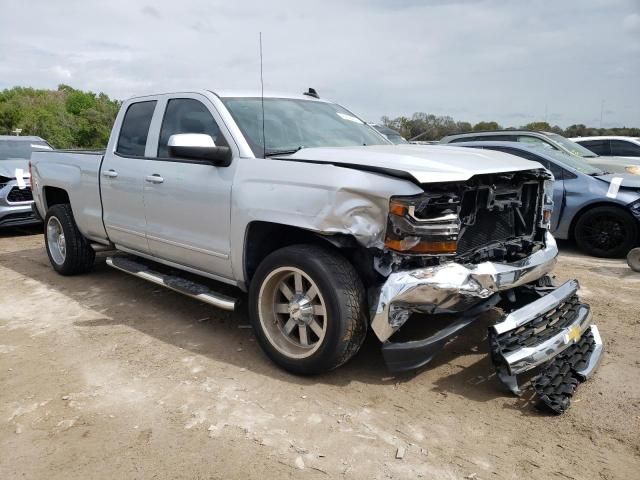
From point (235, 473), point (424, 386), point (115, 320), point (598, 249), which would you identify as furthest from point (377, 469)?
point (598, 249)

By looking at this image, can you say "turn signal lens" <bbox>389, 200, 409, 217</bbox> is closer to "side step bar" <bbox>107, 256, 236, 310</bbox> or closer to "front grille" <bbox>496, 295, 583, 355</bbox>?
"front grille" <bbox>496, 295, 583, 355</bbox>

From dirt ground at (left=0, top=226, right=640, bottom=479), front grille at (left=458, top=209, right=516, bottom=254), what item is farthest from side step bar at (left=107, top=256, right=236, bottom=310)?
front grille at (left=458, top=209, right=516, bottom=254)

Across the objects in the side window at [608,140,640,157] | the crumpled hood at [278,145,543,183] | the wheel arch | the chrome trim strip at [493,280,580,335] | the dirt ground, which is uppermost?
the crumpled hood at [278,145,543,183]

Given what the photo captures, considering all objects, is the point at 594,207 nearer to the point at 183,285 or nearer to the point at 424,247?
the point at 424,247

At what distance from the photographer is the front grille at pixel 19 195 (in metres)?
8.72

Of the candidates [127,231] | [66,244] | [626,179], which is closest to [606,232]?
[626,179]

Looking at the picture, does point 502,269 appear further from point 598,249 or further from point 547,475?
point 598,249

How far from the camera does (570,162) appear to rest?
25.1 feet

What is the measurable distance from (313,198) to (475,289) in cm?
110

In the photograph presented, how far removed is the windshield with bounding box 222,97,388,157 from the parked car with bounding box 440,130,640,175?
16.4ft

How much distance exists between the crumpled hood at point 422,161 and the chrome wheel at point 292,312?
0.76 m

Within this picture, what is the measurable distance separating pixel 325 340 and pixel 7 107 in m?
52.3

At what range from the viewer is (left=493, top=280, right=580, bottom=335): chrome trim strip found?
10.3 ft

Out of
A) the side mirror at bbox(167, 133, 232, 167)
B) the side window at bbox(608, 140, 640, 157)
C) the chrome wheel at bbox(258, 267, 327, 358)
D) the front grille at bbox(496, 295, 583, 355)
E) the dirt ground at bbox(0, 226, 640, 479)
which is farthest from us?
the side window at bbox(608, 140, 640, 157)
